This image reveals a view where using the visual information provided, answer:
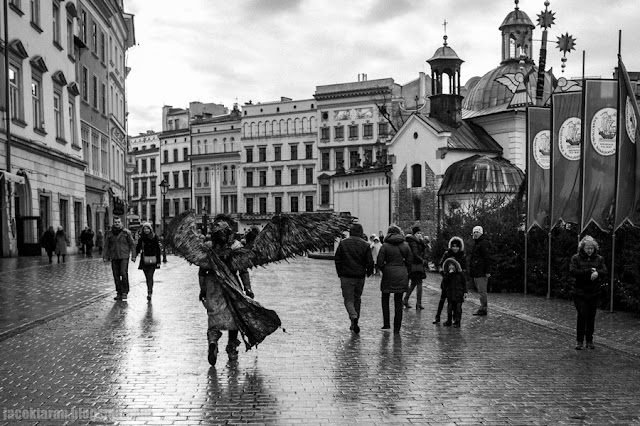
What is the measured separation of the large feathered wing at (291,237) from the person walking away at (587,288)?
358 centimetres

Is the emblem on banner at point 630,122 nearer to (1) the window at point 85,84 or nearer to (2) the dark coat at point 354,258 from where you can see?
(2) the dark coat at point 354,258

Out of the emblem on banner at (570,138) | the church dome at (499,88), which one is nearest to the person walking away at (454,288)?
the emblem on banner at (570,138)

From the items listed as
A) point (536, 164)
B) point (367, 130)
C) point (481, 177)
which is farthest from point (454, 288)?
point (367, 130)

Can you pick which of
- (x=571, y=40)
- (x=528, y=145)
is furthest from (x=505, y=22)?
(x=528, y=145)

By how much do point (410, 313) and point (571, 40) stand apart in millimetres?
29375

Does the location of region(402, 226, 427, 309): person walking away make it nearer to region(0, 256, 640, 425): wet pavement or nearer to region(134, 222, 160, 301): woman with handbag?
region(0, 256, 640, 425): wet pavement

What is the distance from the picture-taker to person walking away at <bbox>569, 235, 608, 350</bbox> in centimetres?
1109

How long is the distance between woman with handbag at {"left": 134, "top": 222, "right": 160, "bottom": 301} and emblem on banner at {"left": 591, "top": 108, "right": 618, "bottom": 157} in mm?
9557

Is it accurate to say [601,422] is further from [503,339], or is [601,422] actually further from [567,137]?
[567,137]

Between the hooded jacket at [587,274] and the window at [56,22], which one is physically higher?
the window at [56,22]

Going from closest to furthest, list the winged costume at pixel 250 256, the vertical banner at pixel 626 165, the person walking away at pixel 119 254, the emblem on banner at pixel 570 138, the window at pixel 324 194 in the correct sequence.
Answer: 1. the winged costume at pixel 250 256
2. the vertical banner at pixel 626 165
3. the person walking away at pixel 119 254
4. the emblem on banner at pixel 570 138
5. the window at pixel 324 194

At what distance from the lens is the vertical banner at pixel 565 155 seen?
62.3ft

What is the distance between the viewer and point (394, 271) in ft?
42.2

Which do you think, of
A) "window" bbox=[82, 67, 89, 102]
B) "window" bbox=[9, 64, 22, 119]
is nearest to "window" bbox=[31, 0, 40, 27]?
"window" bbox=[9, 64, 22, 119]
